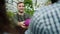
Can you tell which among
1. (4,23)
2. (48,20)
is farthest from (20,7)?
(4,23)

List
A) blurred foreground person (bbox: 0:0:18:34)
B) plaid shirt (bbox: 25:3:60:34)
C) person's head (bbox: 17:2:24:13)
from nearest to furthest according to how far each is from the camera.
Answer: blurred foreground person (bbox: 0:0:18:34) < plaid shirt (bbox: 25:3:60:34) < person's head (bbox: 17:2:24:13)

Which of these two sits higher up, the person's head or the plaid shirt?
the plaid shirt

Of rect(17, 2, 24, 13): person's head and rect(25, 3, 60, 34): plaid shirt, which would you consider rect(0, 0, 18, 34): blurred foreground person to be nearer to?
rect(25, 3, 60, 34): plaid shirt

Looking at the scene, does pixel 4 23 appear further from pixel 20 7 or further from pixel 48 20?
pixel 20 7

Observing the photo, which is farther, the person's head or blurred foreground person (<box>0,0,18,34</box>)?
the person's head

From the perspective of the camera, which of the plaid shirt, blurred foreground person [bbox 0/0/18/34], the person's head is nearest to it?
blurred foreground person [bbox 0/0/18/34]

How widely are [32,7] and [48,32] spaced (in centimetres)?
372

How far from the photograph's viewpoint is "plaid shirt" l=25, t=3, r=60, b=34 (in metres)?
0.89

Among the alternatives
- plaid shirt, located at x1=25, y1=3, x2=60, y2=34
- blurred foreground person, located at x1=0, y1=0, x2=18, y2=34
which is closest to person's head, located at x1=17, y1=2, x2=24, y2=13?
plaid shirt, located at x1=25, y1=3, x2=60, y2=34

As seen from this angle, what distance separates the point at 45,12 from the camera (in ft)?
3.05

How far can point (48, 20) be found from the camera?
0.91 m

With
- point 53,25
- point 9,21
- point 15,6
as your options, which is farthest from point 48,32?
point 15,6

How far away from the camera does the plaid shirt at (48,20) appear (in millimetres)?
890

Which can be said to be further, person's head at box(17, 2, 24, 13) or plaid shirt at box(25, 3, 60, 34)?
person's head at box(17, 2, 24, 13)
